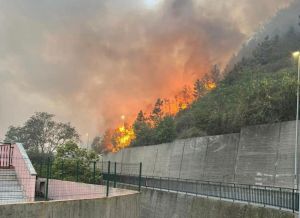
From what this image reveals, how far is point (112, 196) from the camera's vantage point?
16.3 m

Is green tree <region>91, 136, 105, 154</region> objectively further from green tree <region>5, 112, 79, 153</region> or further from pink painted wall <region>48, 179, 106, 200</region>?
pink painted wall <region>48, 179, 106, 200</region>

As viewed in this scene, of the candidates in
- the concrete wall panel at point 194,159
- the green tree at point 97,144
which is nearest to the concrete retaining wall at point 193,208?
the concrete wall panel at point 194,159

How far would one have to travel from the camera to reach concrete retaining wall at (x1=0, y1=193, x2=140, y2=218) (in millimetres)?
13367

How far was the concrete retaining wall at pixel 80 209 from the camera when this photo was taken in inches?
526

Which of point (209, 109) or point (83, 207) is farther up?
point (209, 109)

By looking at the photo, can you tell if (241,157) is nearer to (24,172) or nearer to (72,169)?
(72,169)

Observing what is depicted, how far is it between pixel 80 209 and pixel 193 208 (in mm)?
15025

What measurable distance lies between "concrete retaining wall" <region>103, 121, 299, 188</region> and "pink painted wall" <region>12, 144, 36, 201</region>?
19.9m

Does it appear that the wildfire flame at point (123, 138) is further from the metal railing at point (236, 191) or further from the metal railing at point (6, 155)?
the metal railing at point (6, 155)

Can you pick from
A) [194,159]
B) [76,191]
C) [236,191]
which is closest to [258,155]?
[236,191]

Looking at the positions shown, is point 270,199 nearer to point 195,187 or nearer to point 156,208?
point 195,187

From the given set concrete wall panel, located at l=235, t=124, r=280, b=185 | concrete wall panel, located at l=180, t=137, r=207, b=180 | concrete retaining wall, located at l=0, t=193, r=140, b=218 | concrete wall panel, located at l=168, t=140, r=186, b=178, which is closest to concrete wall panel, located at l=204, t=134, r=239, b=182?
concrete wall panel, located at l=180, t=137, r=207, b=180

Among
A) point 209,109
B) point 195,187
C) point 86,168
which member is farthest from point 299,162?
point 209,109

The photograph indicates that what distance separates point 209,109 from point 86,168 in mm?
40534
